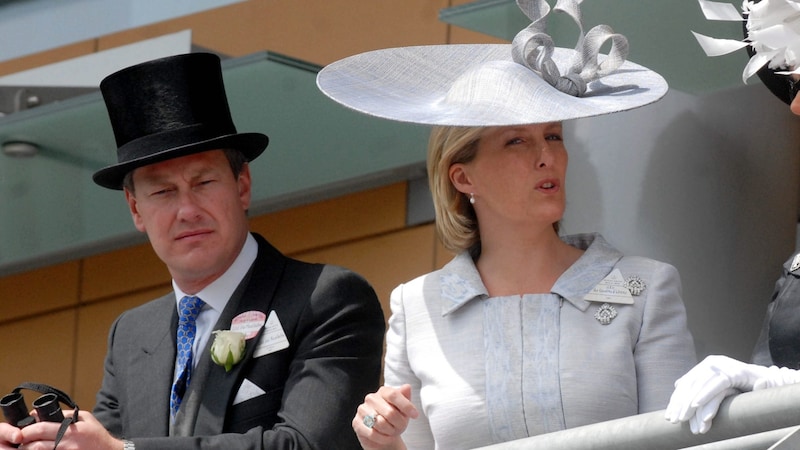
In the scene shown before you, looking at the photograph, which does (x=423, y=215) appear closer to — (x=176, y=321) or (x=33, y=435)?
(x=176, y=321)

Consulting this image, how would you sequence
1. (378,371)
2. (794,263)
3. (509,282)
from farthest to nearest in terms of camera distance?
(378,371) < (509,282) < (794,263)

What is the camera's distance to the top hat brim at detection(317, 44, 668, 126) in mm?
3885

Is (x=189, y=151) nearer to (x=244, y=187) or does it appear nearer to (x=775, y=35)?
(x=244, y=187)

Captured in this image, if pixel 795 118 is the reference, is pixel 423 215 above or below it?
below

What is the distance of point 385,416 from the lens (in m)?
3.62

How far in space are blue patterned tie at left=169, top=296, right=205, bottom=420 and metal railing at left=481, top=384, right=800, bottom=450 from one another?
1307 millimetres

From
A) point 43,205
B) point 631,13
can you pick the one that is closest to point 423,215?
point 43,205

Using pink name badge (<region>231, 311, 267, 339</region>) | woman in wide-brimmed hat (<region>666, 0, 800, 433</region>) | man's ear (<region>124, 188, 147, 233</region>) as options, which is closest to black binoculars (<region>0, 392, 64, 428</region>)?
pink name badge (<region>231, 311, 267, 339</region>)

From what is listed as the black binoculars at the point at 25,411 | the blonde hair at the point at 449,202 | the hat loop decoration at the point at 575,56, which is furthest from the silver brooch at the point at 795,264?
the black binoculars at the point at 25,411

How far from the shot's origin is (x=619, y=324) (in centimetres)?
Answer: 386

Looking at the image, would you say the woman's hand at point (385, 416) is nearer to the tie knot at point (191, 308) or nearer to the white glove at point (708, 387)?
the white glove at point (708, 387)

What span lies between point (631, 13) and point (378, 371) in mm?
1320

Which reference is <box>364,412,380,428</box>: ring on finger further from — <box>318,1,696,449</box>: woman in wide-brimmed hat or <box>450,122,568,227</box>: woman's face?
<box>450,122,568,227</box>: woman's face

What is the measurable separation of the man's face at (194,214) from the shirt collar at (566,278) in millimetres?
657
